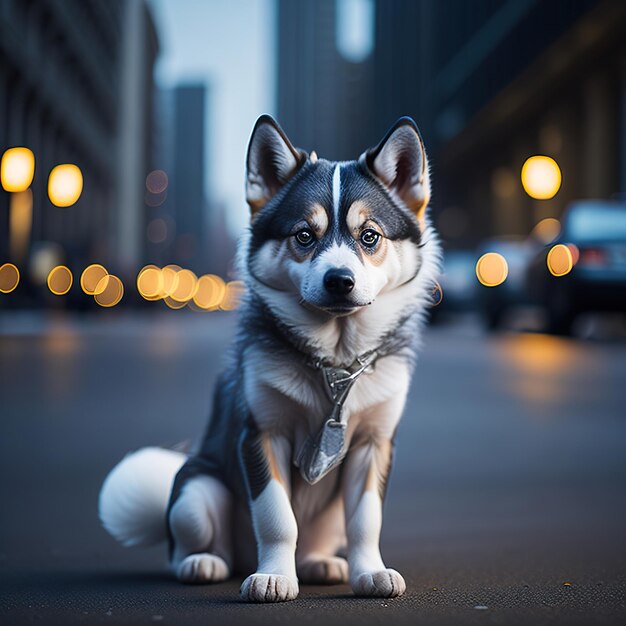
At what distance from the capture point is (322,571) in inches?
133

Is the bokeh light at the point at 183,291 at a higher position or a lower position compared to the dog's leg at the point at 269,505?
higher

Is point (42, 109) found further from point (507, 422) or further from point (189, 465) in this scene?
point (189, 465)

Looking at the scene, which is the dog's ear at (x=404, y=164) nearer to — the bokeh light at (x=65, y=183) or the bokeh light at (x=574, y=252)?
the bokeh light at (x=574, y=252)

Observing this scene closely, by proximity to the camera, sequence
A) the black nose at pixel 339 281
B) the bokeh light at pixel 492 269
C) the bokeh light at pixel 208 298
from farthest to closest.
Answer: the bokeh light at pixel 208 298 → the bokeh light at pixel 492 269 → the black nose at pixel 339 281

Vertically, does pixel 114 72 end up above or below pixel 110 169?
above

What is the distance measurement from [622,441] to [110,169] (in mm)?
72366

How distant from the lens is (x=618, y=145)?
3691 centimetres

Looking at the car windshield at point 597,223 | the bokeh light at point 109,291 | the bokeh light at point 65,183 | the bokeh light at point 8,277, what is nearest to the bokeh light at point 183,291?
the bokeh light at point 109,291

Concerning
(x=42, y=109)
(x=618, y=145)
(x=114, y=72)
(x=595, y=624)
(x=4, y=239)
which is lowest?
(x=595, y=624)

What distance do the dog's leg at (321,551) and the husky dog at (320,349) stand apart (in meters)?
0.01

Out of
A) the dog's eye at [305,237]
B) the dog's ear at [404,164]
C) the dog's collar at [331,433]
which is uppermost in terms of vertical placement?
the dog's ear at [404,164]

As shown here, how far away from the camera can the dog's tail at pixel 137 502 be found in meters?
3.68

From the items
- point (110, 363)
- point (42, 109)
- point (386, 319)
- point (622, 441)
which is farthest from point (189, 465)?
point (42, 109)

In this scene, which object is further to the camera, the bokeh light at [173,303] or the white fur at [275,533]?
the bokeh light at [173,303]
